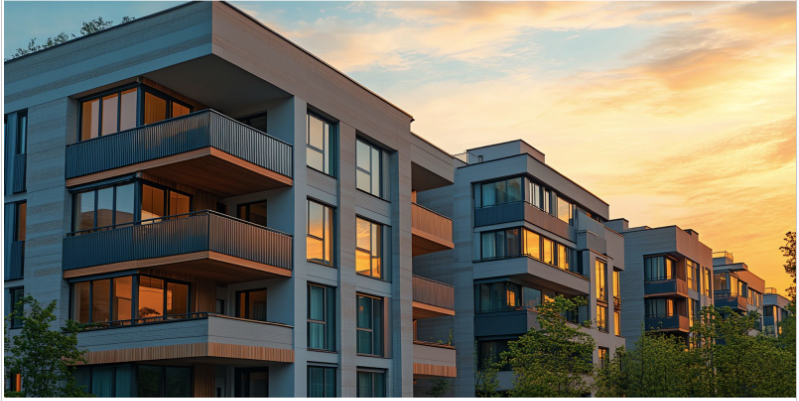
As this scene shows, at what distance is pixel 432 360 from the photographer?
40562 millimetres

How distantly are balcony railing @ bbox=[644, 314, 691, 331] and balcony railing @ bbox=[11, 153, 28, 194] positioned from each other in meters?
48.0

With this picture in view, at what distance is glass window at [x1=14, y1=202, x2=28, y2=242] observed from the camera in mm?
32031

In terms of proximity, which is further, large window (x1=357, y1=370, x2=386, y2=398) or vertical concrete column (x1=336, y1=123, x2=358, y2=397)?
large window (x1=357, y1=370, x2=386, y2=398)

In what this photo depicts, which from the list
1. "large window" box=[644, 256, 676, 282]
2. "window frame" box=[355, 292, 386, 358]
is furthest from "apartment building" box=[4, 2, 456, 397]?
"large window" box=[644, 256, 676, 282]

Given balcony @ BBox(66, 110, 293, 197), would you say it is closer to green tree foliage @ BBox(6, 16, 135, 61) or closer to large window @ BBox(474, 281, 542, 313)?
large window @ BBox(474, 281, 542, 313)

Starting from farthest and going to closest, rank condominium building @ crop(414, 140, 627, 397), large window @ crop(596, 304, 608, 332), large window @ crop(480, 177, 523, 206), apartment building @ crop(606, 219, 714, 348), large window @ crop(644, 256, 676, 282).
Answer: large window @ crop(644, 256, 676, 282)
apartment building @ crop(606, 219, 714, 348)
large window @ crop(596, 304, 608, 332)
large window @ crop(480, 177, 523, 206)
condominium building @ crop(414, 140, 627, 397)

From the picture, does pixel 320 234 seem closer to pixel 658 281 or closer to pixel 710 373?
pixel 710 373

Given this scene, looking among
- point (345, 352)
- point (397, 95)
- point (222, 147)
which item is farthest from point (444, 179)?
point (222, 147)

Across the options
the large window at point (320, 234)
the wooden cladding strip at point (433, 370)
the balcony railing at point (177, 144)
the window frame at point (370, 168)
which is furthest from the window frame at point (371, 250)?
the balcony railing at point (177, 144)

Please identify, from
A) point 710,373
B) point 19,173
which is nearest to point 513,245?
point 710,373

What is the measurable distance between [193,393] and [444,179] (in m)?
18.1

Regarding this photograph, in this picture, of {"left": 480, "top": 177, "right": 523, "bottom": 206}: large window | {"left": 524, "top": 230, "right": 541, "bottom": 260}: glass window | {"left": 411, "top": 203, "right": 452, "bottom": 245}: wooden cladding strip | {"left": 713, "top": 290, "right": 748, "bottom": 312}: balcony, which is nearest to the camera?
{"left": 411, "top": 203, "right": 452, "bottom": 245}: wooden cladding strip

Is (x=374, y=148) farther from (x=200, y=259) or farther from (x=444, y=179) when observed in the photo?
(x=200, y=259)

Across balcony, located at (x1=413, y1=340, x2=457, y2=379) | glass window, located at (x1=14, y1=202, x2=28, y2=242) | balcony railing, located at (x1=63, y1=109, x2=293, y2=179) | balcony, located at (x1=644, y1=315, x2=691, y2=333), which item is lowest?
balcony, located at (x1=413, y1=340, x2=457, y2=379)
